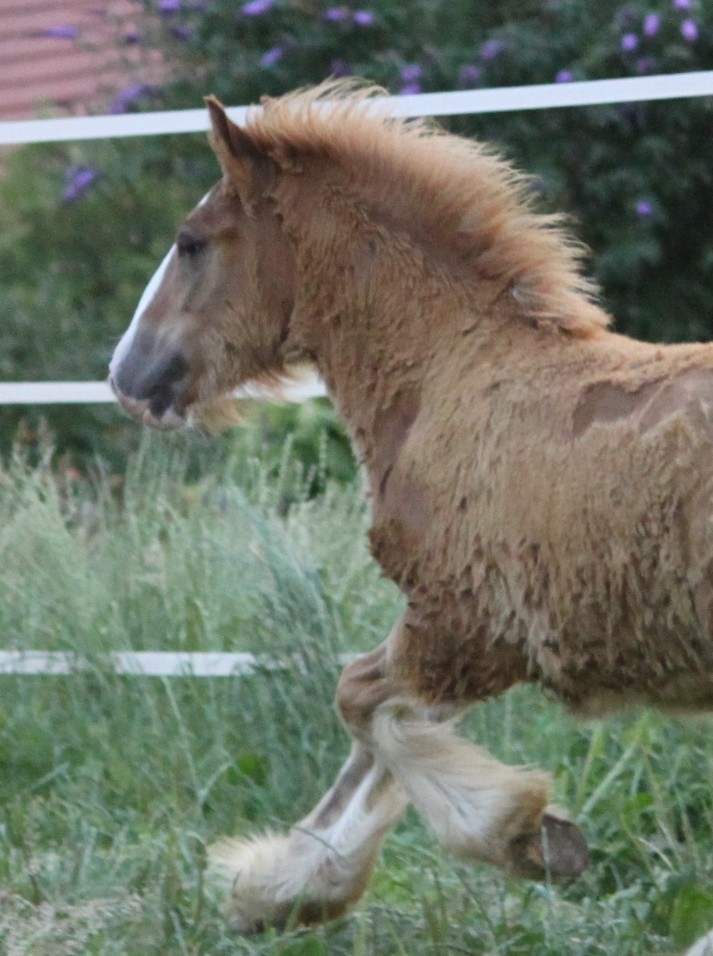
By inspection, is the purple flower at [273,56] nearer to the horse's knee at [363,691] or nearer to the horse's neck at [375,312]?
the horse's neck at [375,312]

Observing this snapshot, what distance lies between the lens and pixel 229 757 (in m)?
5.10

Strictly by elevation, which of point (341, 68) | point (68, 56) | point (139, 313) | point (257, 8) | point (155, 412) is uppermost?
point (257, 8)

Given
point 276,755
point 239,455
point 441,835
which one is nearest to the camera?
point 441,835

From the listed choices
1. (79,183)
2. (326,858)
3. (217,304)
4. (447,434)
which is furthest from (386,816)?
(79,183)

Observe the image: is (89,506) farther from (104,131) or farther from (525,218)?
(525,218)

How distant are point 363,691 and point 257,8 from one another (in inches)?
177

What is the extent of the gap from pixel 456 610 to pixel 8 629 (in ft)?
7.68

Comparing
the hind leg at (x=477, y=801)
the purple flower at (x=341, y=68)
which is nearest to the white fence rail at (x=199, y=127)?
the hind leg at (x=477, y=801)

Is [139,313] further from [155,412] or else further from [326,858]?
[326,858]

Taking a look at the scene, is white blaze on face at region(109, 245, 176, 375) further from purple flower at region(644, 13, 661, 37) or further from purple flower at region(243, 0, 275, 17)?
purple flower at region(243, 0, 275, 17)

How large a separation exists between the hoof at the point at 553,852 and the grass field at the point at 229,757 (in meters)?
0.17

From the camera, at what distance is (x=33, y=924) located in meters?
4.14

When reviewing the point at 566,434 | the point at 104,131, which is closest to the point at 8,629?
the point at 104,131

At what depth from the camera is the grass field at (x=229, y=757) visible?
4.18 meters
